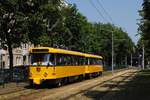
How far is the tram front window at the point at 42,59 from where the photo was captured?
3584 centimetres

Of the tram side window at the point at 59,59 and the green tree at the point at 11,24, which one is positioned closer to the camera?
the tram side window at the point at 59,59

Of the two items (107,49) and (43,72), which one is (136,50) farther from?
(43,72)

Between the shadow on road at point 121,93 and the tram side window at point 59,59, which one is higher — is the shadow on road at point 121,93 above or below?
below

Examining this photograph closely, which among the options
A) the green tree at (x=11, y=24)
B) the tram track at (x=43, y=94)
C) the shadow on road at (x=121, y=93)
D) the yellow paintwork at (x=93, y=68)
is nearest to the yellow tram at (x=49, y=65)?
the tram track at (x=43, y=94)

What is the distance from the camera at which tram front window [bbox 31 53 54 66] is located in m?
35.8

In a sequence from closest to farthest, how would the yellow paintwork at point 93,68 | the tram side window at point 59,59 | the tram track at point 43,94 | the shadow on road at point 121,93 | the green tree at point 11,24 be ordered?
the shadow on road at point 121,93 → the tram track at point 43,94 → the tram side window at point 59,59 → the green tree at point 11,24 → the yellow paintwork at point 93,68

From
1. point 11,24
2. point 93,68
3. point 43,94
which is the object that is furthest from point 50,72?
point 93,68

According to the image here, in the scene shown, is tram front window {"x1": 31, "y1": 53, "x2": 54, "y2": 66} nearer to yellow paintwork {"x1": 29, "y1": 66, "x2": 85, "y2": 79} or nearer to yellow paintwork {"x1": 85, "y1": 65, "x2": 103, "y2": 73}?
yellow paintwork {"x1": 29, "y1": 66, "x2": 85, "y2": 79}

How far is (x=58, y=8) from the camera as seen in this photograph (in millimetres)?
46781

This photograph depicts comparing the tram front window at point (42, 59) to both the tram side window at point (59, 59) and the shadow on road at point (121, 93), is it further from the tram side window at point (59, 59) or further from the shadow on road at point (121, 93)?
the shadow on road at point (121, 93)

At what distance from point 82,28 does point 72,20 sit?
7.73 feet

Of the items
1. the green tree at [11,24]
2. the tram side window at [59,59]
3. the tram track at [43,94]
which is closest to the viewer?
the tram track at [43,94]

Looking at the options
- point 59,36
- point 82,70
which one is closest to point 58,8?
point 82,70

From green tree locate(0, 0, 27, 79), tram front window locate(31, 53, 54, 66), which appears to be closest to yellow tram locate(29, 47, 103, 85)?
tram front window locate(31, 53, 54, 66)
